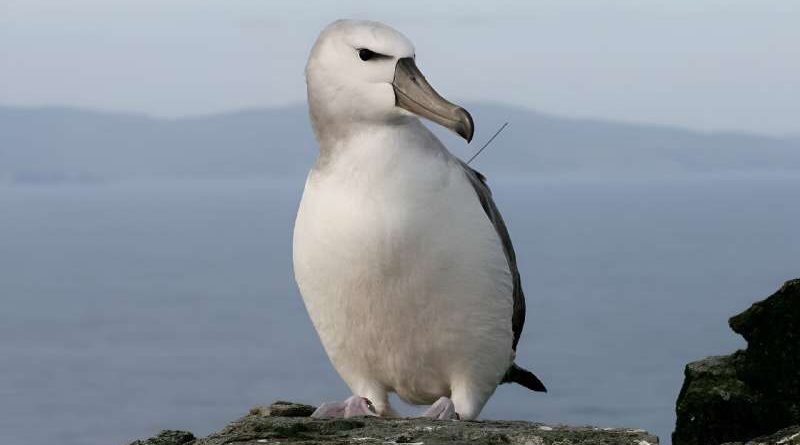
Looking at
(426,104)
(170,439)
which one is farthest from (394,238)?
(170,439)

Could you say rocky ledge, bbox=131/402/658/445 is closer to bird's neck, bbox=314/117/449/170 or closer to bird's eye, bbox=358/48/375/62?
bird's neck, bbox=314/117/449/170

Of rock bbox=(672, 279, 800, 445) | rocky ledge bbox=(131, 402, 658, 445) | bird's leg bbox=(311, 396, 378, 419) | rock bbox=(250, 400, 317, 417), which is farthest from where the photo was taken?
rock bbox=(250, 400, 317, 417)

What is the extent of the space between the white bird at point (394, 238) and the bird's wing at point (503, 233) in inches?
1.4

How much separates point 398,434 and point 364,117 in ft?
7.09

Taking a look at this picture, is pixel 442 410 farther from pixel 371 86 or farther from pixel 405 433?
pixel 371 86

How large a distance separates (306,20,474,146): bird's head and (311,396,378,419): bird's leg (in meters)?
1.77

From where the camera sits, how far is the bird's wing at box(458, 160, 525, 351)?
335 inches

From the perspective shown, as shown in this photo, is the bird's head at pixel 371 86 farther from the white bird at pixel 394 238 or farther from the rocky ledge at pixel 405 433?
the rocky ledge at pixel 405 433

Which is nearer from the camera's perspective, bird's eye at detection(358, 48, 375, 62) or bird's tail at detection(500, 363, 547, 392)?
bird's eye at detection(358, 48, 375, 62)

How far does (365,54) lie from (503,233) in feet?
6.07

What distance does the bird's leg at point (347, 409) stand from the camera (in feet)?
25.9

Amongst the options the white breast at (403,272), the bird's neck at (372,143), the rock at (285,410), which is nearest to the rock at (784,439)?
the white breast at (403,272)

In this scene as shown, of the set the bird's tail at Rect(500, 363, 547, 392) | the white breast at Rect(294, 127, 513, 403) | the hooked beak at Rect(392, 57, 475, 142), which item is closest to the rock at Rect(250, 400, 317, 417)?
A: the white breast at Rect(294, 127, 513, 403)

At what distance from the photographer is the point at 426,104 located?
760 cm
